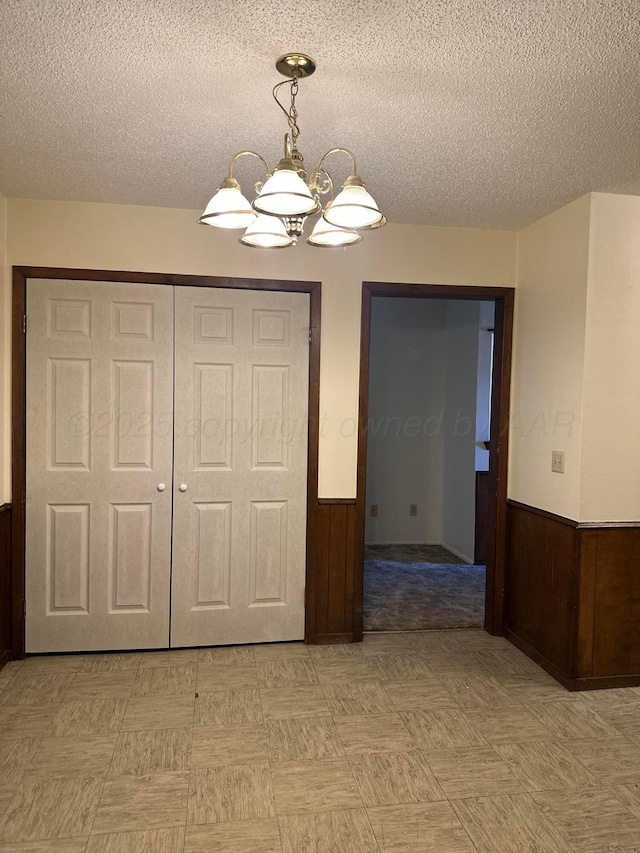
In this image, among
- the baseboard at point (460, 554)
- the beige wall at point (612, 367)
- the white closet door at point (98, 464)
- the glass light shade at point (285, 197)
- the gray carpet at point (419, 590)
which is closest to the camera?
the glass light shade at point (285, 197)

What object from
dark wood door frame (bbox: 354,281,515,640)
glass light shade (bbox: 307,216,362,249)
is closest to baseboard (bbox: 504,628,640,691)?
dark wood door frame (bbox: 354,281,515,640)

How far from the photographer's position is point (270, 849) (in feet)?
6.44

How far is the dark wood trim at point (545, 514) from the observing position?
10.2 feet

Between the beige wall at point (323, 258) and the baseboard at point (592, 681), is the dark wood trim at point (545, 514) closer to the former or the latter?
the baseboard at point (592, 681)

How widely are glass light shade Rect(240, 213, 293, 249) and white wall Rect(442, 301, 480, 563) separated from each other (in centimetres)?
361

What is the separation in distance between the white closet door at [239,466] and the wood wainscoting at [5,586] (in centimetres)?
84

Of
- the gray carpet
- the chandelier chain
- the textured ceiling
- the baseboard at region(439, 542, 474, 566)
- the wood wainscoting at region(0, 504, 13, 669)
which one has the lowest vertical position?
the gray carpet

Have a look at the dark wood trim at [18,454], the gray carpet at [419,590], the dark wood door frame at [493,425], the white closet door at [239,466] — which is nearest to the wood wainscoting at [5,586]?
the dark wood trim at [18,454]

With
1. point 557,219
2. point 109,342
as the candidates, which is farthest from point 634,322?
point 109,342

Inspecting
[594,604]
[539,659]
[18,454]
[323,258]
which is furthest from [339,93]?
[539,659]

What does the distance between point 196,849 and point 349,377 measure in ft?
7.74

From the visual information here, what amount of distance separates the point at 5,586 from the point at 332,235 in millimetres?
2507

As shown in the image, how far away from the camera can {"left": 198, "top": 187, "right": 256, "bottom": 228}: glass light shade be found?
1.85 metres

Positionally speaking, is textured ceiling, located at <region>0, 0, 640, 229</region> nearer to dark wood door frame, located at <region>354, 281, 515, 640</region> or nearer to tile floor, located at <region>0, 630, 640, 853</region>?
dark wood door frame, located at <region>354, 281, 515, 640</region>
